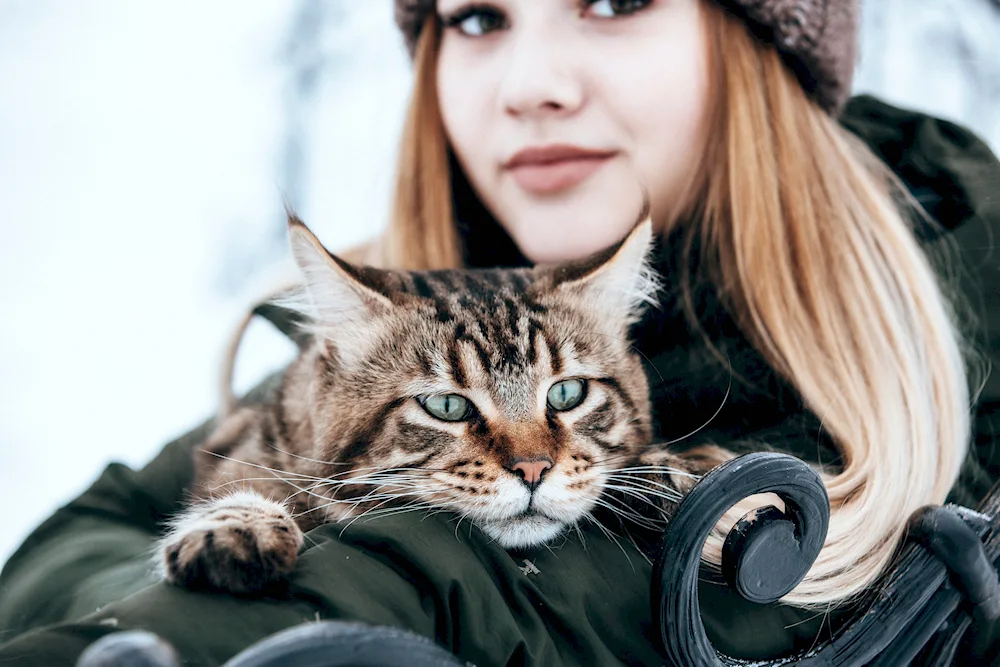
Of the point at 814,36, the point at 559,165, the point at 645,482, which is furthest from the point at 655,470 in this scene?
the point at 814,36

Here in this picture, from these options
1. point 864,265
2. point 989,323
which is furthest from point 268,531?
point 989,323

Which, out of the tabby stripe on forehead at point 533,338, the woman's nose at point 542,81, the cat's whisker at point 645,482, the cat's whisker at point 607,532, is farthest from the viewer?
the woman's nose at point 542,81

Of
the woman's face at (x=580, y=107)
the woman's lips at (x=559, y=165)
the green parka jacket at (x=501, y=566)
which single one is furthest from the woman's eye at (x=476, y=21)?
the green parka jacket at (x=501, y=566)

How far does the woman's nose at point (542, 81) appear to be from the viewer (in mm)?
1355

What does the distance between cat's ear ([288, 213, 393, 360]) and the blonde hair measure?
1.81ft

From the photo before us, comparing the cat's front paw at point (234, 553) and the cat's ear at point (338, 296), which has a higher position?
the cat's ear at point (338, 296)

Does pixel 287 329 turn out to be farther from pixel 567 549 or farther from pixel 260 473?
pixel 567 549

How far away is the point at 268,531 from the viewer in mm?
803

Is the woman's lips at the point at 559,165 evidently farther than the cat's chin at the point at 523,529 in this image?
Yes

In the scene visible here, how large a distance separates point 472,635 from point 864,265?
3.20ft

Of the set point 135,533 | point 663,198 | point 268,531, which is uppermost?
point 663,198

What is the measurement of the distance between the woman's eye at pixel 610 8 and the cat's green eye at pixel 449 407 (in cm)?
73

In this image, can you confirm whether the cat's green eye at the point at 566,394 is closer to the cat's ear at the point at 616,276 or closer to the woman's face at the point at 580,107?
the cat's ear at the point at 616,276

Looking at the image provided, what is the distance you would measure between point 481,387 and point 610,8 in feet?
2.37
